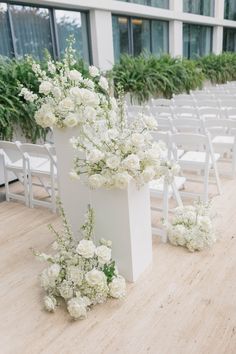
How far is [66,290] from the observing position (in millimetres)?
2164

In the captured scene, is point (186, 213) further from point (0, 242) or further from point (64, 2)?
point (64, 2)

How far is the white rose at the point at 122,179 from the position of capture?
2.06 m

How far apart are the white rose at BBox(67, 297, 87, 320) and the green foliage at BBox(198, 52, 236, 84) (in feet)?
31.9

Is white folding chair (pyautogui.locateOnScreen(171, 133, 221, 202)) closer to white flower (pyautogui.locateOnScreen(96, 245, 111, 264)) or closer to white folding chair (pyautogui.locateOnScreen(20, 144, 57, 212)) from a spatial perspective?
white folding chair (pyautogui.locateOnScreen(20, 144, 57, 212))

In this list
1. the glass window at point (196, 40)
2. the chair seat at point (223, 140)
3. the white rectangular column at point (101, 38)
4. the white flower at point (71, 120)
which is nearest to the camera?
the white flower at point (71, 120)

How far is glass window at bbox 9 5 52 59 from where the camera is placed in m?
6.25

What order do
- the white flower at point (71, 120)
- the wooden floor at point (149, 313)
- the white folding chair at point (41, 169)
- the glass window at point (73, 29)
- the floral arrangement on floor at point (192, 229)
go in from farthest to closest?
the glass window at point (73, 29) → the white folding chair at point (41, 169) → the floral arrangement on floor at point (192, 229) → the white flower at point (71, 120) → the wooden floor at point (149, 313)

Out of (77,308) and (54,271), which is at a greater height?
(54,271)

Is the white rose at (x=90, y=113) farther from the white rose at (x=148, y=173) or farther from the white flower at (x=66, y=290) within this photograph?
the white flower at (x=66, y=290)

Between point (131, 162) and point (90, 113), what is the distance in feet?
1.55

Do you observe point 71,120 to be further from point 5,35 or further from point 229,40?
point 229,40

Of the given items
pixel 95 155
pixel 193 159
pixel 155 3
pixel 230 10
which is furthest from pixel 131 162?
pixel 230 10

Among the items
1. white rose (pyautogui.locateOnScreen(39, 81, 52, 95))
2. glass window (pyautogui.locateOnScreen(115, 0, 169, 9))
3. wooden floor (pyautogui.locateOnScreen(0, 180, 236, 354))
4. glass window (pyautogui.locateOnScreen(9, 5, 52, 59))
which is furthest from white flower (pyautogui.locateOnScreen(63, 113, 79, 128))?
glass window (pyautogui.locateOnScreen(115, 0, 169, 9))

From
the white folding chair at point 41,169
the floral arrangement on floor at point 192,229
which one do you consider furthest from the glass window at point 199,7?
the floral arrangement on floor at point 192,229
